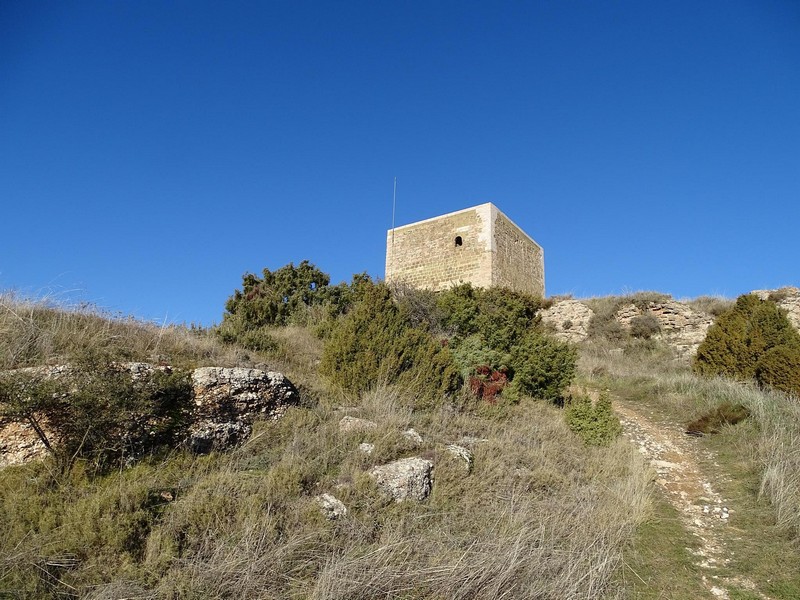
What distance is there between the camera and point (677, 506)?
217 inches

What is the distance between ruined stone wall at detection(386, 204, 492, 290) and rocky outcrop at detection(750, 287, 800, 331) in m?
9.25

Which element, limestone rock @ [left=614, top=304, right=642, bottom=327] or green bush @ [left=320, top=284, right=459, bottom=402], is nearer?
green bush @ [left=320, top=284, right=459, bottom=402]

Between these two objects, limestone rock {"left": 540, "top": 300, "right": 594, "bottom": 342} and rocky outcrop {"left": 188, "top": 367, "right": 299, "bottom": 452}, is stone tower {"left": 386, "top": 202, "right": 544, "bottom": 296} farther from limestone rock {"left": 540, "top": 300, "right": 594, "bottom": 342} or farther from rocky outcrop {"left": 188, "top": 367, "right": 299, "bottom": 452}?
rocky outcrop {"left": 188, "top": 367, "right": 299, "bottom": 452}

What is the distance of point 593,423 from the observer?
7.02 meters

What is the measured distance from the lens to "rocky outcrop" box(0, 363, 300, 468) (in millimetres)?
3928

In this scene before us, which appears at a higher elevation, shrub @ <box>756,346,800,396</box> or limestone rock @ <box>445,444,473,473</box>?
shrub @ <box>756,346,800,396</box>

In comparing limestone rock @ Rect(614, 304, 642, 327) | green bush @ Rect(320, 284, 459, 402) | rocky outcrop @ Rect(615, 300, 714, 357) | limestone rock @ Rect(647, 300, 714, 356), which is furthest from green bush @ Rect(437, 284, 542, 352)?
limestone rock @ Rect(647, 300, 714, 356)

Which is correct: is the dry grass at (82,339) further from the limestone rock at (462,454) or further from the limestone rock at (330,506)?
the limestone rock at (462,454)

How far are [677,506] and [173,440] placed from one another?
19.1ft

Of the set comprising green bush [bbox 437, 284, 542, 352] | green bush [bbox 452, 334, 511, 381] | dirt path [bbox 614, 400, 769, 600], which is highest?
green bush [bbox 437, 284, 542, 352]

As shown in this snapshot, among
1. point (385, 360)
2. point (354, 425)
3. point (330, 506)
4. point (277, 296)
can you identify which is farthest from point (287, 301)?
point (330, 506)

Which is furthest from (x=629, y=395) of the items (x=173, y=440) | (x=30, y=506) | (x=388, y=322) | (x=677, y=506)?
(x=30, y=506)

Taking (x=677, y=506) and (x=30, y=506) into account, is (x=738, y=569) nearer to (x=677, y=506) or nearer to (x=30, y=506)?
(x=677, y=506)

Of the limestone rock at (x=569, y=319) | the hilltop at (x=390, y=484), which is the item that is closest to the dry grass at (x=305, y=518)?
the hilltop at (x=390, y=484)
